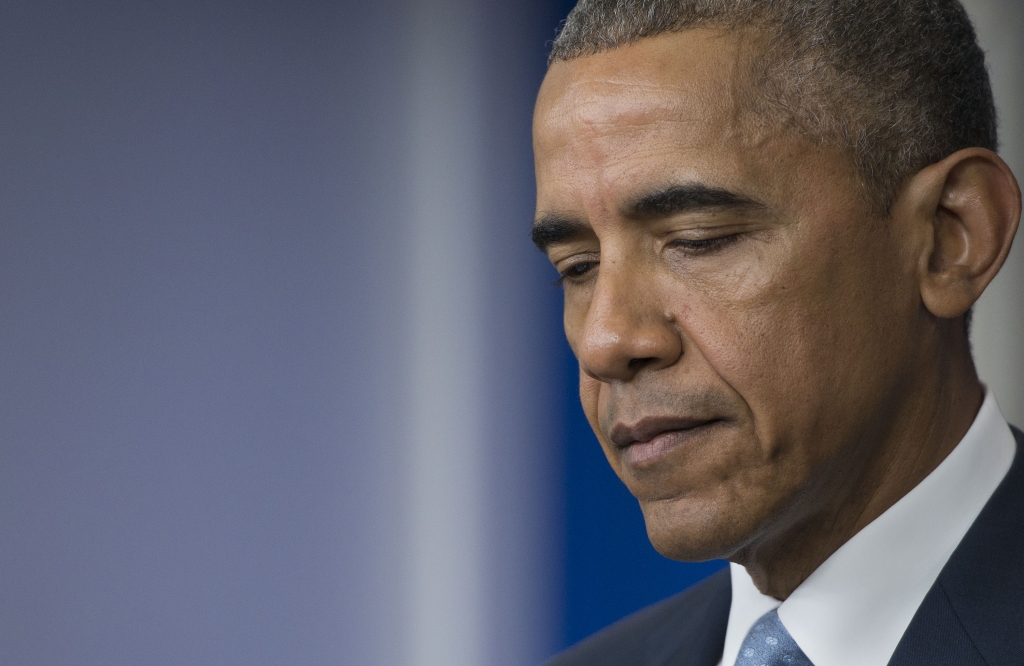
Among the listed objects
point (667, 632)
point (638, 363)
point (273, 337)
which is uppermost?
point (273, 337)

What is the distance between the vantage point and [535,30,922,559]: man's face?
3.52 feet

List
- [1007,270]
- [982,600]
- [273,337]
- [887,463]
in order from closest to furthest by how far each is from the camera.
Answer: [982,600]
[887,463]
[1007,270]
[273,337]

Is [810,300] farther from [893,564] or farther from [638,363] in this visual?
[893,564]

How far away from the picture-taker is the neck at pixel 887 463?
3.76ft

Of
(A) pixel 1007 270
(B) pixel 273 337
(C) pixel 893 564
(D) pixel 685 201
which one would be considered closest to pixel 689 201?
(D) pixel 685 201

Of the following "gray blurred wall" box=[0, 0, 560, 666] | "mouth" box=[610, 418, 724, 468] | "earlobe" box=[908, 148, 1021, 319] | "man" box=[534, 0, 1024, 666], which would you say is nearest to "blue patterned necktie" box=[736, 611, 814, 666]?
"man" box=[534, 0, 1024, 666]

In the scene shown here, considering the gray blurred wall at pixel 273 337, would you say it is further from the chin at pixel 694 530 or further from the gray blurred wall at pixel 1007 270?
the chin at pixel 694 530

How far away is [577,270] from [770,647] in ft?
1.70

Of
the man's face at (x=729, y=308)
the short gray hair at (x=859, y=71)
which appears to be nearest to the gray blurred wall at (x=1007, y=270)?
the short gray hair at (x=859, y=71)

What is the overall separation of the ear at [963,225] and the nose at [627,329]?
30 cm

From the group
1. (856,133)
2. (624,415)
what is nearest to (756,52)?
(856,133)

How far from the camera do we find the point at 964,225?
1.14 meters

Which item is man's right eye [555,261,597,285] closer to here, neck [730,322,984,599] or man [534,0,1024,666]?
man [534,0,1024,666]

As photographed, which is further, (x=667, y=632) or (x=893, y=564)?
(x=667, y=632)
